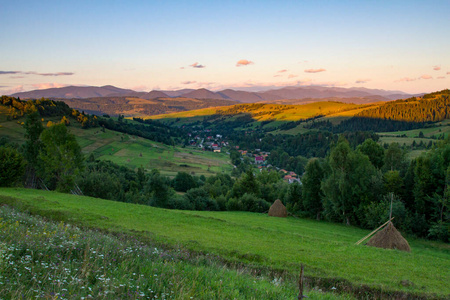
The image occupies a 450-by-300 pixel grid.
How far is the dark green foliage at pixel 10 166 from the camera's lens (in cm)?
3241

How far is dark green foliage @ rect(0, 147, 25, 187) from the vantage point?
3241 cm

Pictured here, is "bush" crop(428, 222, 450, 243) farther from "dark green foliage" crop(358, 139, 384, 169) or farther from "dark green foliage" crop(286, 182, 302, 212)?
"dark green foliage" crop(286, 182, 302, 212)

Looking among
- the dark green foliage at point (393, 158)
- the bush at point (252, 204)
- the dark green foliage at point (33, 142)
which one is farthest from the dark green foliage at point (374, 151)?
the dark green foliage at point (33, 142)

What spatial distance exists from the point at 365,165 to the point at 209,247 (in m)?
30.3

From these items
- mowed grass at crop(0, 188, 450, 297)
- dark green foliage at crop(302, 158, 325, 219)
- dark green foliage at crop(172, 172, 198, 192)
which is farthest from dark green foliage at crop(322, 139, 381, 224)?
dark green foliage at crop(172, 172, 198, 192)

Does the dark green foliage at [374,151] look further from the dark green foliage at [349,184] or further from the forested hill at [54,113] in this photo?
the forested hill at [54,113]

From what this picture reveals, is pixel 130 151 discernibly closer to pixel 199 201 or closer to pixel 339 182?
pixel 199 201

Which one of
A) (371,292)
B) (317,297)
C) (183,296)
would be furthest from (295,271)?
(183,296)

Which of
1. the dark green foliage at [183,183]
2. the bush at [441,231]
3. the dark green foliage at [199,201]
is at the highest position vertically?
the bush at [441,231]

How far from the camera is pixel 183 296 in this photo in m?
5.76

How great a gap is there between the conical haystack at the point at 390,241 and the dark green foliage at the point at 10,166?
3727cm

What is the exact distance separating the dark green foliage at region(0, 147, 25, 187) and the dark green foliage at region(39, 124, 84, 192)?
258 centimetres

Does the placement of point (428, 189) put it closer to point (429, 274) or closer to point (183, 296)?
point (429, 274)

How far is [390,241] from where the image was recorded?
926 inches
